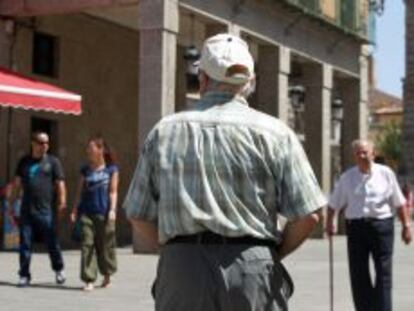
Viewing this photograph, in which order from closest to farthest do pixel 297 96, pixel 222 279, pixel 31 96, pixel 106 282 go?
pixel 222 279
pixel 106 282
pixel 31 96
pixel 297 96

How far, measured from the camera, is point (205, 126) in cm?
409

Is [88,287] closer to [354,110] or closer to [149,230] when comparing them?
[149,230]

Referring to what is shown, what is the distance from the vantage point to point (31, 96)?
683 inches

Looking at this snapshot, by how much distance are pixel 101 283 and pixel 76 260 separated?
15.4ft

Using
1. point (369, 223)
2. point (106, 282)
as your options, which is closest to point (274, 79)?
point (106, 282)

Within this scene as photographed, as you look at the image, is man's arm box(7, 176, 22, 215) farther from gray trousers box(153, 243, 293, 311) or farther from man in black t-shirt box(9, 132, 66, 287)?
gray trousers box(153, 243, 293, 311)

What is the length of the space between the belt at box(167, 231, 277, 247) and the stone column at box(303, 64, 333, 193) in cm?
2356

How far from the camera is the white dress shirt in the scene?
394 inches

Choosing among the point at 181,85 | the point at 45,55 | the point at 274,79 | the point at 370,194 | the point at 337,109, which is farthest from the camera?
the point at 337,109

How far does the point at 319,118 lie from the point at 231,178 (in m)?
24.1

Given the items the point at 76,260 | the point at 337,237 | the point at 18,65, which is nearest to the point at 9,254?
the point at 76,260

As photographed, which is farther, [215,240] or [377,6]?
[377,6]

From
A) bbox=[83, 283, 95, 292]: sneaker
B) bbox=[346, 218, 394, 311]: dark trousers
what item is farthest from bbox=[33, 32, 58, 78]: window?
bbox=[346, 218, 394, 311]: dark trousers

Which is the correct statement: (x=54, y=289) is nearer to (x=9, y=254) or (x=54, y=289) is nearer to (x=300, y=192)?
(x=9, y=254)
